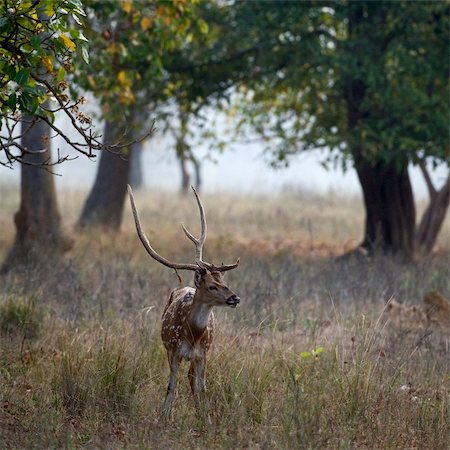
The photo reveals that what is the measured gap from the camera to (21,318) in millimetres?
9156

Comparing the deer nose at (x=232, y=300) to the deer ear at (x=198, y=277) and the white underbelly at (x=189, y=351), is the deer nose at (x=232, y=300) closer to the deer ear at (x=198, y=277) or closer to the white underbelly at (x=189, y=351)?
the deer ear at (x=198, y=277)

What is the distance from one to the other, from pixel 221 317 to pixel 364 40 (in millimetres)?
6987

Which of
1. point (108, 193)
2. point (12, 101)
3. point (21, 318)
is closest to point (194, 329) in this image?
point (12, 101)

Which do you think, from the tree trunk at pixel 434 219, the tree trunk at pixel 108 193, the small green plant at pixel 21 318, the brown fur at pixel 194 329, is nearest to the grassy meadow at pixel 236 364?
the small green plant at pixel 21 318

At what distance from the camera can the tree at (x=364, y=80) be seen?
14383mm

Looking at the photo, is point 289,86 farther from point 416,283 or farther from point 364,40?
Answer: point 416,283

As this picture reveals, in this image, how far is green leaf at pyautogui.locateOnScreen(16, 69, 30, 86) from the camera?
6.52 metres

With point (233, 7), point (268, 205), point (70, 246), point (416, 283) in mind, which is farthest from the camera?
point (268, 205)

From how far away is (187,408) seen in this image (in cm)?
703

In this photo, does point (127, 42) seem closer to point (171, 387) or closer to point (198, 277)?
point (198, 277)

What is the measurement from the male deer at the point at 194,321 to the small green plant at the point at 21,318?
2.27 metres

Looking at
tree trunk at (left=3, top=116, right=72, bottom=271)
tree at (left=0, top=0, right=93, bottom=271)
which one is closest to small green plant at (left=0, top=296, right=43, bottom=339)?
tree at (left=0, top=0, right=93, bottom=271)

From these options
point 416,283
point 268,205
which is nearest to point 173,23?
→ point 416,283

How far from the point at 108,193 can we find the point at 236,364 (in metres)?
11.8
